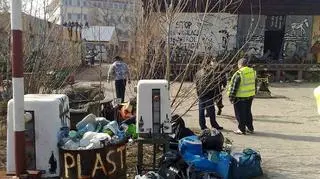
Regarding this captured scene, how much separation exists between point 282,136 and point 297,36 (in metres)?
17.1

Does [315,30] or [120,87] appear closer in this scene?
[120,87]

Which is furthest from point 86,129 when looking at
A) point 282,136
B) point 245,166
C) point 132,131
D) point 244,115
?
point 282,136

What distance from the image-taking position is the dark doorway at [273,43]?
25.7 metres

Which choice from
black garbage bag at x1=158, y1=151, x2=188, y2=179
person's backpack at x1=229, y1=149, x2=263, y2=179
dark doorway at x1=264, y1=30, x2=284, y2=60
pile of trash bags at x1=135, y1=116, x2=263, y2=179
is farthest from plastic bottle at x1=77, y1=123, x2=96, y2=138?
dark doorway at x1=264, y1=30, x2=284, y2=60

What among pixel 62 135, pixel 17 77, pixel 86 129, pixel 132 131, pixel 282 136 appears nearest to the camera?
pixel 17 77

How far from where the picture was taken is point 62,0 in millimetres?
10172

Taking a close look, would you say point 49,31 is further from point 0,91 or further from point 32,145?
point 32,145

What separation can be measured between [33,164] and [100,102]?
162 inches

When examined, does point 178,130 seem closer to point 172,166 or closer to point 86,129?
point 172,166

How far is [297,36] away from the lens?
1006 inches

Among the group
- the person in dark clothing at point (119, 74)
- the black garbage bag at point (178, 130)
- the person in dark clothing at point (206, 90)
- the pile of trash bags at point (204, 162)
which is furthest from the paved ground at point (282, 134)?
the person in dark clothing at point (119, 74)

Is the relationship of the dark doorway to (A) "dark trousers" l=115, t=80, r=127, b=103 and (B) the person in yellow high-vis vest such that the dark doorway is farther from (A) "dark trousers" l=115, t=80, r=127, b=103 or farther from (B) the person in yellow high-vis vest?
(B) the person in yellow high-vis vest

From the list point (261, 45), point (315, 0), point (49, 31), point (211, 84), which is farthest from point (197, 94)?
point (315, 0)

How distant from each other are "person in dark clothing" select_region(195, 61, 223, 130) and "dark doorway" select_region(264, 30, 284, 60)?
16.3 m
